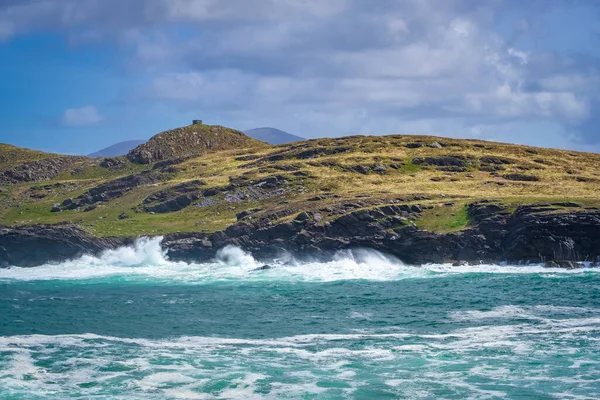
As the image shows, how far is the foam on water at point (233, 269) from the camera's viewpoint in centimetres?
7519

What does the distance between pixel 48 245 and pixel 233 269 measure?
2767cm

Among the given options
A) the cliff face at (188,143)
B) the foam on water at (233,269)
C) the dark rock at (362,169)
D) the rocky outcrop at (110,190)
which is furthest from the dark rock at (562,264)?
the cliff face at (188,143)

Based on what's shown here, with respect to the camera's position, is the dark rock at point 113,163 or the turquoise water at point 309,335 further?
the dark rock at point 113,163

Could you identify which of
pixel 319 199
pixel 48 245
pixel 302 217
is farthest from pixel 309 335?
pixel 48 245

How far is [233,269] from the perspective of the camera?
273 ft

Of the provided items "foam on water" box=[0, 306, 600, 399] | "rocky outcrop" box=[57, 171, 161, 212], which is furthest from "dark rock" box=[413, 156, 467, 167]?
"foam on water" box=[0, 306, 600, 399]

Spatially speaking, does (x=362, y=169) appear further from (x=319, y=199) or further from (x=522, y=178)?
(x=522, y=178)

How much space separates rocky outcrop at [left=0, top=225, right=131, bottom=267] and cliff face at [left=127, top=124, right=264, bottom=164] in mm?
48210

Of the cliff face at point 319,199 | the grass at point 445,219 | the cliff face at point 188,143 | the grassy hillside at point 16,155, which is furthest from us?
the grassy hillside at point 16,155

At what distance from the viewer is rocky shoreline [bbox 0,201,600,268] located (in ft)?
254

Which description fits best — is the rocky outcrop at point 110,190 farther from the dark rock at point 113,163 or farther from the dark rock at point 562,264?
the dark rock at point 562,264

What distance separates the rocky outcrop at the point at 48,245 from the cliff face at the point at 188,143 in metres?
48.2

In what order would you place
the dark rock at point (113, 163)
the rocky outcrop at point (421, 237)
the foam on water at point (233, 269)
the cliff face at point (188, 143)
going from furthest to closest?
the cliff face at point (188, 143), the dark rock at point (113, 163), the rocky outcrop at point (421, 237), the foam on water at point (233, 269)

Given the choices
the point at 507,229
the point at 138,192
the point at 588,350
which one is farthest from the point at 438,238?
the point at 138,192
